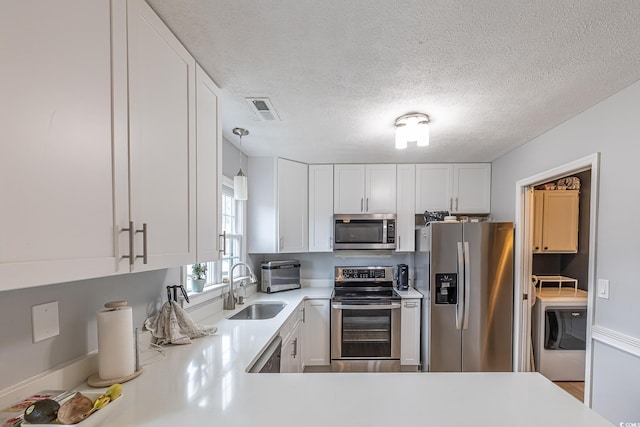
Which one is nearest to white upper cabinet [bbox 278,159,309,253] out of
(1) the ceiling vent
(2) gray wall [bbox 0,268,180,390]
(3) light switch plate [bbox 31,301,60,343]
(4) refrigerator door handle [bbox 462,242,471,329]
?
(1) the ceiling vent

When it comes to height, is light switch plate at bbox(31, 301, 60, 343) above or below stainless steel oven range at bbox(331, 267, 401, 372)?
above

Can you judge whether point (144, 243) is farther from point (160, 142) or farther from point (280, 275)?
point (280, 275)

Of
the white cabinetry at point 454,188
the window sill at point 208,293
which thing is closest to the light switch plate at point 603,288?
the white cabinetry at point 454,188

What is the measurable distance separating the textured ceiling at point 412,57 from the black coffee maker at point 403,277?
1.86 m

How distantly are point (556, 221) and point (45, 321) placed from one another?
4.24 metres

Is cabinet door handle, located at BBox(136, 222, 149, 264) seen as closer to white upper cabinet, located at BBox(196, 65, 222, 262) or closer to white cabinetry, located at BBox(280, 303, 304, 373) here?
white upper cabinet, located at BBox(196, 65, 222, 262)

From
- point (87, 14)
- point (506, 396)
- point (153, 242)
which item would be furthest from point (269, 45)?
point (506, 396)

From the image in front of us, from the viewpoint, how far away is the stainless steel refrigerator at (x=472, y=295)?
2.94 metres

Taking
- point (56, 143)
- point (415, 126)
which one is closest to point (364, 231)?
point (415, 126)

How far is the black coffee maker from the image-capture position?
144 inches

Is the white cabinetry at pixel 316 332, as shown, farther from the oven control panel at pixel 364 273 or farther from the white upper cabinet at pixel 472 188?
the white upper cabinet at pixel 472 188

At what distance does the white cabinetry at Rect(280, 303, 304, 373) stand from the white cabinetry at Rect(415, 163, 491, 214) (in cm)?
184

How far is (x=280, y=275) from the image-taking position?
3500 mm

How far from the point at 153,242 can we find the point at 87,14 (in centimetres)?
69
